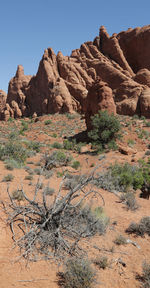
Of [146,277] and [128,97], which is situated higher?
[128,97]

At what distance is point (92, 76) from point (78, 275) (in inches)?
1883

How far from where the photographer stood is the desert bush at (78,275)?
9.69ft

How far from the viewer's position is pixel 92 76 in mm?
46719

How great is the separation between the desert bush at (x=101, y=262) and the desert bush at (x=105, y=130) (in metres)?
15.7

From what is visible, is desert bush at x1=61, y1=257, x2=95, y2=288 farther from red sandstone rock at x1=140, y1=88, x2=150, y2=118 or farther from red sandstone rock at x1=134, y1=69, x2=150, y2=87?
red sandstone rock at x1=134, y1=69, x2=150, y2=87

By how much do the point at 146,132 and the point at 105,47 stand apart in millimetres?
35377

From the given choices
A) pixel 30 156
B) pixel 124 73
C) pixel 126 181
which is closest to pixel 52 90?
pixel 124 73

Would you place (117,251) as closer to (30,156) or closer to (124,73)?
(30,156)

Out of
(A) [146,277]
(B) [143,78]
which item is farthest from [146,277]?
(B) [143,78]

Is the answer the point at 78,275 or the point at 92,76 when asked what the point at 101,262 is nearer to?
the point at 78,275

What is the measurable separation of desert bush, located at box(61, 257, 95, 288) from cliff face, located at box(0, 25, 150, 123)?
32368mm

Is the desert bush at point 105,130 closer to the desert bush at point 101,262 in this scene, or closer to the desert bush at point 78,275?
the desert bush at point 101,262

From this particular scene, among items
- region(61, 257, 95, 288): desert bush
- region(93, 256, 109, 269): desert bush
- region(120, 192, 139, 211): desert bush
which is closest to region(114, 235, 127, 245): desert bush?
region(93, 256, 109, 269): desert bush

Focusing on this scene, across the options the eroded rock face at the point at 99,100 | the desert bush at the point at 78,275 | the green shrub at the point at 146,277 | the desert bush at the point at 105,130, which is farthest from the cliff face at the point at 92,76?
the desert bush at the point at 78,275
